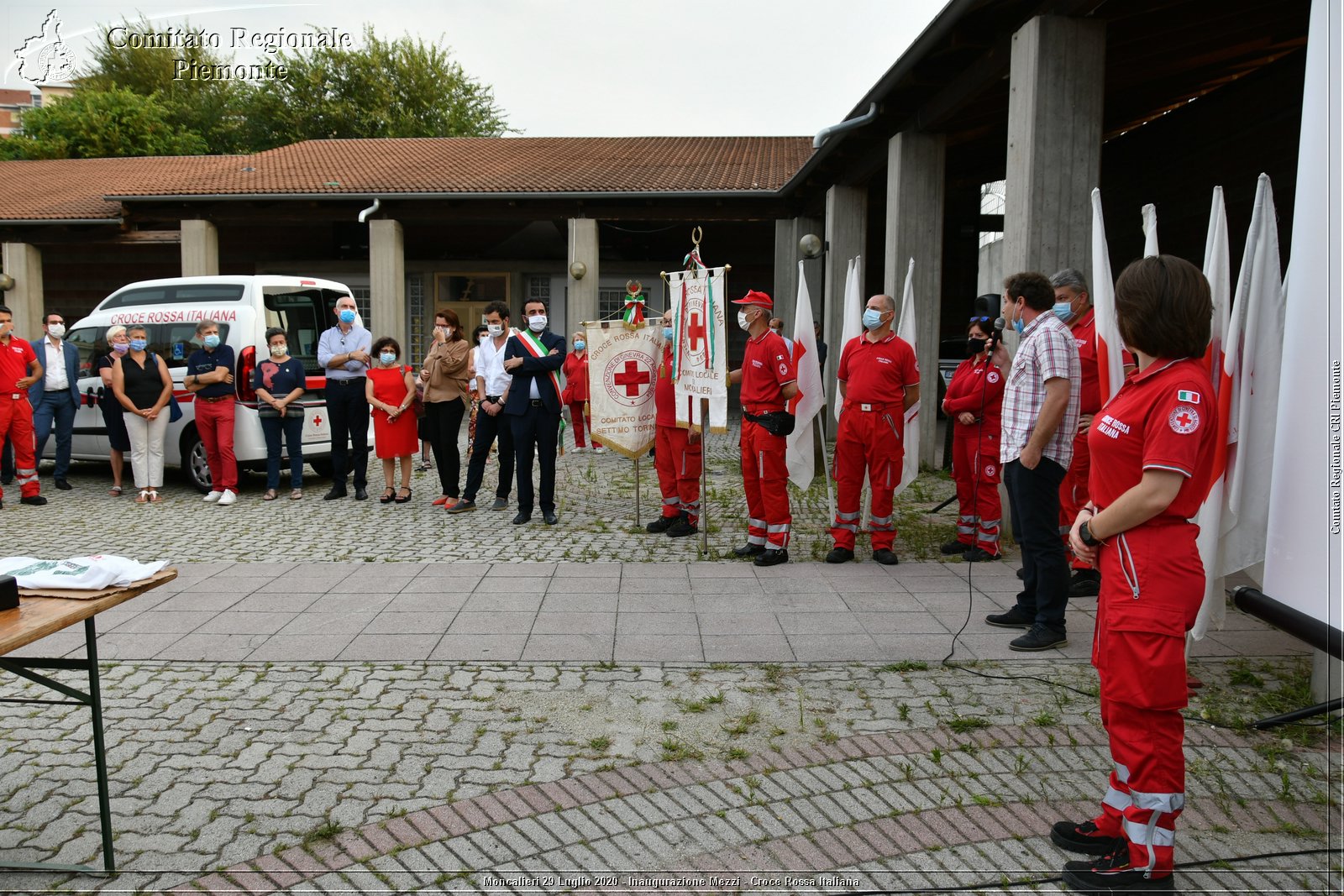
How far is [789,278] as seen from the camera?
782 inches

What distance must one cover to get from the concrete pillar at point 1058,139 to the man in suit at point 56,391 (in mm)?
10196

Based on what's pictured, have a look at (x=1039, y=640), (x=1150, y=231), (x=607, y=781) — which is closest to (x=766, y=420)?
(x=1039, y=640)

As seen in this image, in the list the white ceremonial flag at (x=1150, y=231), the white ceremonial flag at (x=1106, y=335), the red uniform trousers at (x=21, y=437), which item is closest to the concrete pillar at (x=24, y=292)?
the red uniform trousers at (x=21, y=437)

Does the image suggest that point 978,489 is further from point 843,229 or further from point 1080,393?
point 843,229

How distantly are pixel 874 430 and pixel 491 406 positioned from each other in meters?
3.78

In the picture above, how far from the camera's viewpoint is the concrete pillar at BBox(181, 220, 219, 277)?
20203 millimetres

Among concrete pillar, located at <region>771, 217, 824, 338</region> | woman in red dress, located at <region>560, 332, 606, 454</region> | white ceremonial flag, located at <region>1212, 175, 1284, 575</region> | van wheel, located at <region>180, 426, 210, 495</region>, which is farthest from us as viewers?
concrete pillar, located at <region>771, 217, 824, 338</region>

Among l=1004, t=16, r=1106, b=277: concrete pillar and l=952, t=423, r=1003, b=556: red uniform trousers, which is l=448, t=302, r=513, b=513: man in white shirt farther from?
l=1004, t=16, r=1106, b=277: concrete pillar

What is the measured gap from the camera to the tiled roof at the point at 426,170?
1975 cm

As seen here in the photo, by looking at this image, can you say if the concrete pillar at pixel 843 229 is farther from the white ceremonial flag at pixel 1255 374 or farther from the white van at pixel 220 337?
the white ceremonial flag at pixel 1255 374

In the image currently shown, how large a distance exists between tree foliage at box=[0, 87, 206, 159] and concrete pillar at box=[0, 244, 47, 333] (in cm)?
1592

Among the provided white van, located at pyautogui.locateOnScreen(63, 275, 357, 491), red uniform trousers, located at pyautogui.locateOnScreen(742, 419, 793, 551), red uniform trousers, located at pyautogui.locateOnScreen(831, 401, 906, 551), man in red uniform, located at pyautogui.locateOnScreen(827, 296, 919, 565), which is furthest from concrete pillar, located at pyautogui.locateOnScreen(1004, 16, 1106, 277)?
white van, located at pyautogui.locateOnScreen(63, 275, 357, 491)

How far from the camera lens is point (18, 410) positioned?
10195 mm

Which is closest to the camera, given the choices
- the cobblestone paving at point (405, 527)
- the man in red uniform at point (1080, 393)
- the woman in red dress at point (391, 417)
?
the man in red uniform at point (1080, 393)
